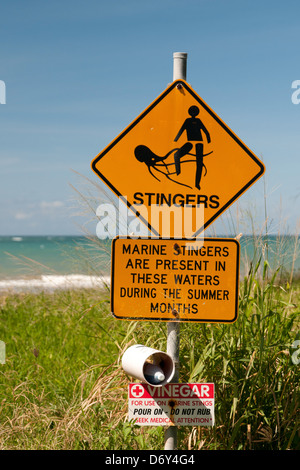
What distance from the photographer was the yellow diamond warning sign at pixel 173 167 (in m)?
3.09

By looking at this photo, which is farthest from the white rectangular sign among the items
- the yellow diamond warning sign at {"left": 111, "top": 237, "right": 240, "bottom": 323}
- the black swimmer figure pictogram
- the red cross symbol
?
the black swimmer figure pictogram

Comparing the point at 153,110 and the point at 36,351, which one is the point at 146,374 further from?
the point at 36,351

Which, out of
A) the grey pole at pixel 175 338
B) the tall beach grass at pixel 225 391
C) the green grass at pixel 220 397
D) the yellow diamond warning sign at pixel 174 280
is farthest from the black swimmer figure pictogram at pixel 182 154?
the green grass at pixel 220 397

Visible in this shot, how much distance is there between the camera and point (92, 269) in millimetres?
4535

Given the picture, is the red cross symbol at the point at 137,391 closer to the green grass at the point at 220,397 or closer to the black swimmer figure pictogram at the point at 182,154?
the green grass at the point at 220,397

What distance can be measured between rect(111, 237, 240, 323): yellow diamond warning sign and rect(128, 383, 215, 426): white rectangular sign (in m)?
0.41

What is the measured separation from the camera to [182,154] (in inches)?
122

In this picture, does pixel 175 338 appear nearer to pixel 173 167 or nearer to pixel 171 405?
pixel 171 405

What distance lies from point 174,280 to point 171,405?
0.75 m

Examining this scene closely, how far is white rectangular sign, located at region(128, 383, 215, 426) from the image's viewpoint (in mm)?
3018

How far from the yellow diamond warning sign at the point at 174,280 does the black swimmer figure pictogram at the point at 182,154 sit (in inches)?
15.9

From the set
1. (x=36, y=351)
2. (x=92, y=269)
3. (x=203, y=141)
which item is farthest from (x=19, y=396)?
(x=203, y=141)

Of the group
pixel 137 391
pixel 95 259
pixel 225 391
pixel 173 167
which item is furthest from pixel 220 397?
pixel 173 167
